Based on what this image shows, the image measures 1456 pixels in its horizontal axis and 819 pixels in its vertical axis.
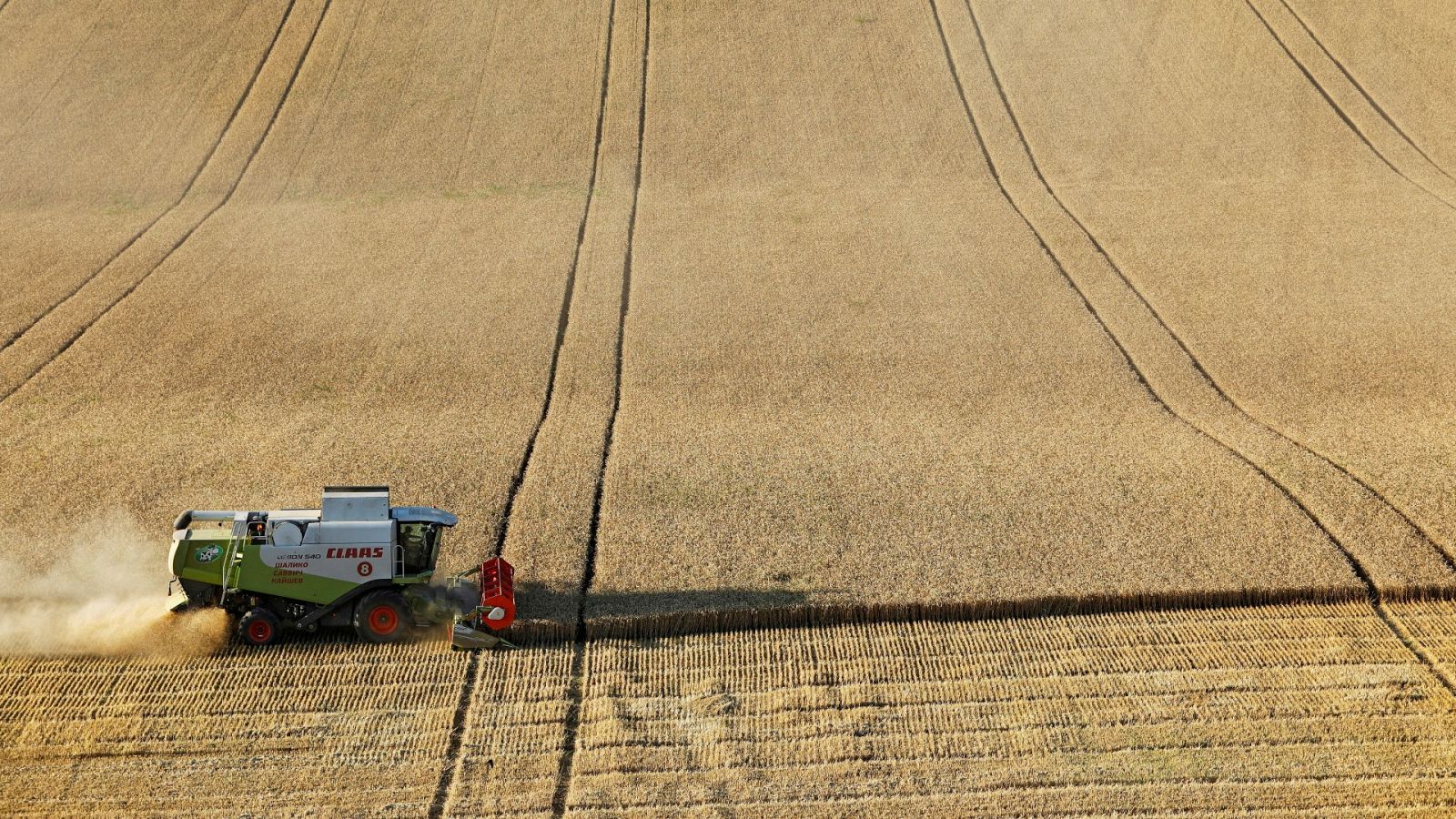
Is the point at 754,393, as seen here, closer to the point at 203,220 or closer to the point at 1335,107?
the point at 203,220

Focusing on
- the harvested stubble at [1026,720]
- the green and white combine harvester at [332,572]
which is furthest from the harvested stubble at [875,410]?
the green and white combine harvester at [332,572]

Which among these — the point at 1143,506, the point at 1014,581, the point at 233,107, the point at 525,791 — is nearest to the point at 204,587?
the point at 525,791

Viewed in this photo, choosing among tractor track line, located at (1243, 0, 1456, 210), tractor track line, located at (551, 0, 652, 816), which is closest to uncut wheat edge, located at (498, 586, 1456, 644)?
tractor track line, located at (551, 0, 652, 816)

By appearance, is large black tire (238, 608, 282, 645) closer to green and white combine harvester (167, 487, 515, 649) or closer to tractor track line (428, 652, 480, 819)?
green and white combine harvester (167, 487, 515, 649)

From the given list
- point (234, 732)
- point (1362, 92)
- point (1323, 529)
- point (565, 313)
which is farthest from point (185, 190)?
point (1362, 92)

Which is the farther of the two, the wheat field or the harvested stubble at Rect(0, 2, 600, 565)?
the harvested stubble at Rect(0, 2, 600, 565)

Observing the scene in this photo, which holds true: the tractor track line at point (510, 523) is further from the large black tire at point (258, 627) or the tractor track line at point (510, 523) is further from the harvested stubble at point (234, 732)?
the large black tire at point (258, 627)
